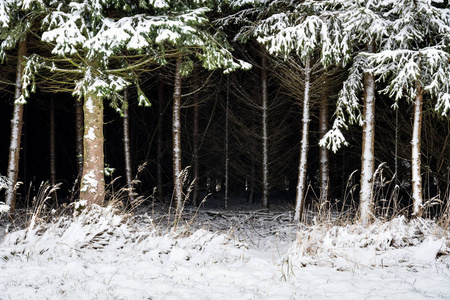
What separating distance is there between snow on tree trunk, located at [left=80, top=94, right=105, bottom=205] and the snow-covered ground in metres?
1.04

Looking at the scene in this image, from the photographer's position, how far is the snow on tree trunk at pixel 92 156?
21.3 feet

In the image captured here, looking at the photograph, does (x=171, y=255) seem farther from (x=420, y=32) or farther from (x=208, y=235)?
(x=420, y=32)

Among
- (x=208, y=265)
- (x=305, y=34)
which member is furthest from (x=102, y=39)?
(x=305, y=34)

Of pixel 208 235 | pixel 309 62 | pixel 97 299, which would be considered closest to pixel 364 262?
pixel 208 235

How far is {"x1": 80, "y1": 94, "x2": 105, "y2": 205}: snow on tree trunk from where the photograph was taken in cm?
650

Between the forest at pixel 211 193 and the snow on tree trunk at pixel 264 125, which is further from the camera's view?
the snow on tree trunk at pixel 264 125

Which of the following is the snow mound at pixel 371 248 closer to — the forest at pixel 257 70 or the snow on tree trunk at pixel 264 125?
the forest at pixel 257 70

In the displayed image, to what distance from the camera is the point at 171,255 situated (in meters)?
4.54

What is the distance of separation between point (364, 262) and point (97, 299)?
3416 millimetres

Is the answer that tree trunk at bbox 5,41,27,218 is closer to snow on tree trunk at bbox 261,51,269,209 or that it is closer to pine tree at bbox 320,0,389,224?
pine tree at bbox 320,0,389,224

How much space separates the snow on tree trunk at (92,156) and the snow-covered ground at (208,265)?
104 centimetres

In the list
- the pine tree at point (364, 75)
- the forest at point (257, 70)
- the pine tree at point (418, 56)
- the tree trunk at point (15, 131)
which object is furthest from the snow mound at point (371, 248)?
the tree trunk at point (15, 131)

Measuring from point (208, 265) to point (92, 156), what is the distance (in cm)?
368

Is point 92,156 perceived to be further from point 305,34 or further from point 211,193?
point 305,34
